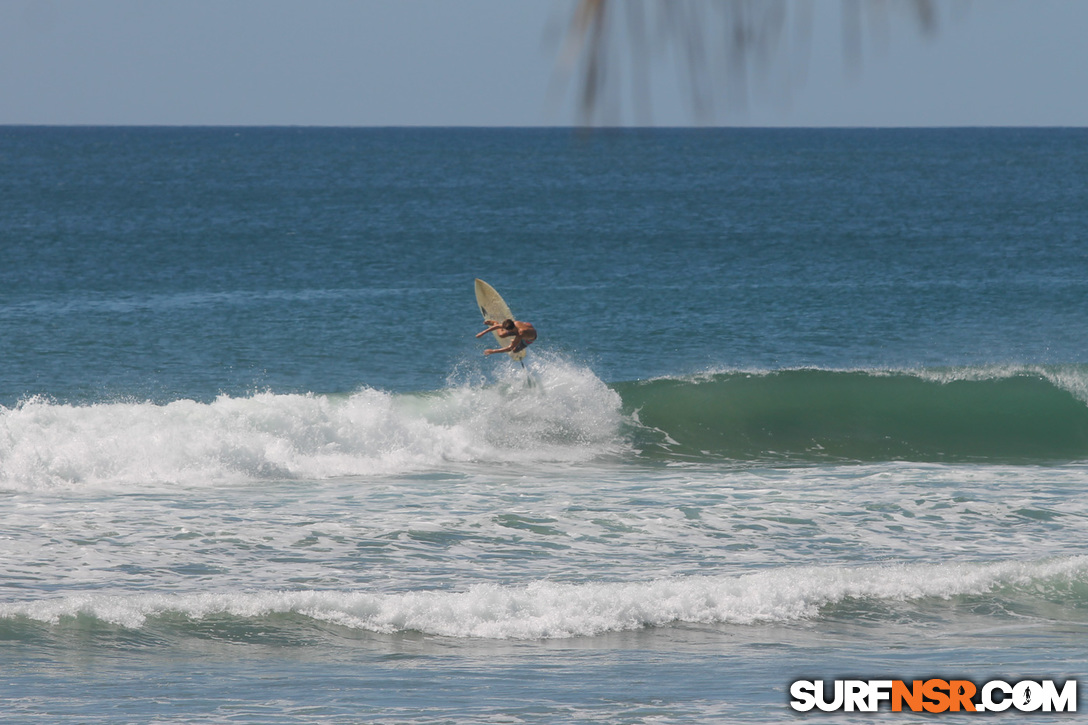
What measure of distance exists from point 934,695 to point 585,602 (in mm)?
3162

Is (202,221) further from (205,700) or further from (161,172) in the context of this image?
(205,700)

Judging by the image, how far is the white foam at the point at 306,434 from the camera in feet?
50.1

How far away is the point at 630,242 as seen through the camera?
50.2 metres

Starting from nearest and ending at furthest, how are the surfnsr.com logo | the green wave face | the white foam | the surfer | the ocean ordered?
the surfnsr.com logo → the ocean → the surfer → the white foam → the green wave face

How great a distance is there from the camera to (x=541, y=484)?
1516 centimetres

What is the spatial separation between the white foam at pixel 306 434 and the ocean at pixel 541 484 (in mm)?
72

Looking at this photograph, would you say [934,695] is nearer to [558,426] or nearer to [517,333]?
[517,333]

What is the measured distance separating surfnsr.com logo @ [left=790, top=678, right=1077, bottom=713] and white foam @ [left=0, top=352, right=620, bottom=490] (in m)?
9.45

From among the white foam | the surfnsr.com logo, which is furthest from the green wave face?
the surfnsr.com logo

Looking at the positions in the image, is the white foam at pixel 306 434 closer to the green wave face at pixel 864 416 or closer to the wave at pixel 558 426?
the wave at pixel 558 426

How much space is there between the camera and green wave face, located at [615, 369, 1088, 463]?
1911 cm

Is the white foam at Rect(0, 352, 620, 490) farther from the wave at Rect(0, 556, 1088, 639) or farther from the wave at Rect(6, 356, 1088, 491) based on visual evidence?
the wave at Rect(0, 556, 1088, 639)

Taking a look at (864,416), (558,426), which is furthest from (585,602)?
(864,416)

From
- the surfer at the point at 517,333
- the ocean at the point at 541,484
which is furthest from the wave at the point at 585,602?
the surfer at the point at 517,333
